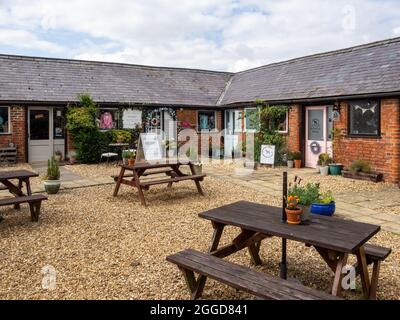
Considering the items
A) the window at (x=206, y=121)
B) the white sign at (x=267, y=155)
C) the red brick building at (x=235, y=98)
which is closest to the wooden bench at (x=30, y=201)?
the red brick building at (x=235, y=98)

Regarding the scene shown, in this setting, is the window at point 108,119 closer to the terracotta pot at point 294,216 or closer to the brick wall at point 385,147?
the brick wall at point 385,147

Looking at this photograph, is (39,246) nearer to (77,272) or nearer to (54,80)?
(77,272)

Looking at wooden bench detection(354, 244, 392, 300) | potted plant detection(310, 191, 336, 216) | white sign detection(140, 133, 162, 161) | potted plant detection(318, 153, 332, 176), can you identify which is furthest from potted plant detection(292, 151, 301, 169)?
wooden bench detection(354, 244, 392, 300)

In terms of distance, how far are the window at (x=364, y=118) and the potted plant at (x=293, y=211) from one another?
26.3 ft

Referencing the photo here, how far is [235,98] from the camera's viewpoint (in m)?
17.1

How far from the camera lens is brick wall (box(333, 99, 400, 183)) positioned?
9789mm

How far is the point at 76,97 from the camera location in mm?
14820

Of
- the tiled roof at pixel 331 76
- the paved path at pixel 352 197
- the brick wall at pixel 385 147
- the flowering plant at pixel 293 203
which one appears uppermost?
the tiled roof at pixel 331 76

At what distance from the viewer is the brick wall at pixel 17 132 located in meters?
13.8

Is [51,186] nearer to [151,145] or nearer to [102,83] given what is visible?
[151,145]

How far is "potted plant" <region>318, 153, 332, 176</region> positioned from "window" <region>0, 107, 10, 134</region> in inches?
436

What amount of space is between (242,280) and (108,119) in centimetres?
1340
